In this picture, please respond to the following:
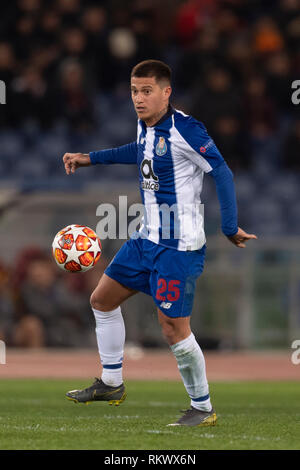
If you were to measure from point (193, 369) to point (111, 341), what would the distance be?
0.75 metres

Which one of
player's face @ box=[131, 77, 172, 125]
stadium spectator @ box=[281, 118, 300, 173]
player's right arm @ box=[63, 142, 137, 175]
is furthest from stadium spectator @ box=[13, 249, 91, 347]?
player's face @ box=[131, 77, 172, 125]

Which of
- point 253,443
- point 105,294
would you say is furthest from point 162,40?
point 253,443

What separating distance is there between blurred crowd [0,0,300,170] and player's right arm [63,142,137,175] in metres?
8.46

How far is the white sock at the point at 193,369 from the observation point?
5918 millimetres

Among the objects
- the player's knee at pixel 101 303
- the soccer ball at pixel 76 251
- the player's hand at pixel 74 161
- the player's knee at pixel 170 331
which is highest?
the player's hand at pixel 74 161

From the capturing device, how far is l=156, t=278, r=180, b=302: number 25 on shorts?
19.5ft

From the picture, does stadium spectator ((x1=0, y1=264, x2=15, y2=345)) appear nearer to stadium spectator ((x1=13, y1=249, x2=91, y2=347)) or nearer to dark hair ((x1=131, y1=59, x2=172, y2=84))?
stadium spectator ((x1=13, y1=249, x2=91, y2=347))

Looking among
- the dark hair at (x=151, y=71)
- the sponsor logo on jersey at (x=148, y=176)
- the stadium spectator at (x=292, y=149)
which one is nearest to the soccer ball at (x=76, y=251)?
the sponsor logo on jersey at (x=148, y=176)

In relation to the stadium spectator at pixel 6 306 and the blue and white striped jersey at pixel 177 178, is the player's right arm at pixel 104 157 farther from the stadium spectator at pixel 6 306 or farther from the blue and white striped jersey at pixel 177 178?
the stadium spectator at pixel 6 306

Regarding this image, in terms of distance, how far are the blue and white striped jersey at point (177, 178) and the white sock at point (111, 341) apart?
63 cm

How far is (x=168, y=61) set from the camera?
17.0m

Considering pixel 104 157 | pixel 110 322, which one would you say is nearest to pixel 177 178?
pixel 104 157

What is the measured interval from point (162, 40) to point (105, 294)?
11.1 meters

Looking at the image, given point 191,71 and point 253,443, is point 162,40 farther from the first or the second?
point 253,443
